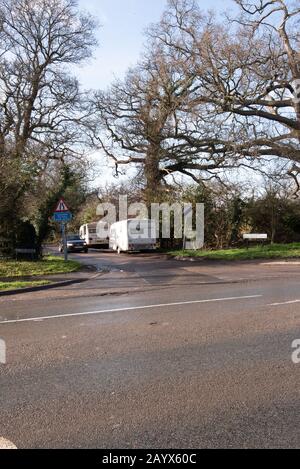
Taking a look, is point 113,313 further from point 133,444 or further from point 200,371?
point 133,444

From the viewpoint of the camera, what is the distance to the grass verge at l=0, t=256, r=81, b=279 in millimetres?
17312

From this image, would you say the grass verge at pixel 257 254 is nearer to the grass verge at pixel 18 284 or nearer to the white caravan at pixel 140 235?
the white caravan at pixel 140 235

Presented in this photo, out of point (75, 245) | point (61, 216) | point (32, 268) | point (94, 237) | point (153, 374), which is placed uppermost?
point (61, 216)

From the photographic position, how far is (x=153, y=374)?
555cm

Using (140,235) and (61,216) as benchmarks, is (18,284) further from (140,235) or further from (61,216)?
(140,235)

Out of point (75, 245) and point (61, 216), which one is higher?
point (61, 216)

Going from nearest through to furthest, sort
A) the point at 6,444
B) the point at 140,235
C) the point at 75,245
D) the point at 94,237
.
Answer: the point at 6,444
the point at 140,235
the point at 75,245
the point at 94,237

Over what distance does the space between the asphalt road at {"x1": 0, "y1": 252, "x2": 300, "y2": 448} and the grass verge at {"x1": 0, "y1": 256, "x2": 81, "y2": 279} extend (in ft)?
21.4

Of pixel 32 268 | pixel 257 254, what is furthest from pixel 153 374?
pixel 257 254

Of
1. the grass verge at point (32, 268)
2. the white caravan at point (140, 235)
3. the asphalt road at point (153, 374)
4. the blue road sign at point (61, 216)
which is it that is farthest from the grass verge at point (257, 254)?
the asphalt road at point (153, 374)

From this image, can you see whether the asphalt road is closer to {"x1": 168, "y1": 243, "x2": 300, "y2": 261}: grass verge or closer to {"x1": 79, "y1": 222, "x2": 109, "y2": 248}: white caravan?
{"x1": 168, "y1": 243, "x2": 300, "y2": 261}: grass verge

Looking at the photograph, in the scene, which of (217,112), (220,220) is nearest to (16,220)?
(220,220)

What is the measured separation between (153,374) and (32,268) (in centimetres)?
1394

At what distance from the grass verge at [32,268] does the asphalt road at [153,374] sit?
6520mm
